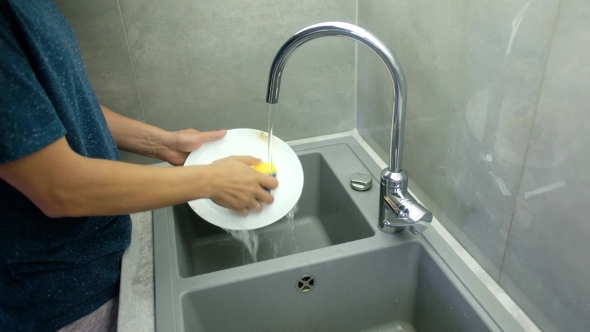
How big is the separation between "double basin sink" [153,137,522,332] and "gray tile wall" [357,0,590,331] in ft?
0.24

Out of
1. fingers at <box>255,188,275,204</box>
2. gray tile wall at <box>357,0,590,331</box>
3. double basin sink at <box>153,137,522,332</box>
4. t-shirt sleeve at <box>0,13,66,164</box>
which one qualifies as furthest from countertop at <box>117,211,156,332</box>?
gray tile wall at <box>357,0,590,331</box>

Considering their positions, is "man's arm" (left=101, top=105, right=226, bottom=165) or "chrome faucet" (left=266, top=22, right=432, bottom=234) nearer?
"chrome faucet" (left=266, top=22, right=432, bottom=234)

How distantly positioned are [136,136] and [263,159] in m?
0.28

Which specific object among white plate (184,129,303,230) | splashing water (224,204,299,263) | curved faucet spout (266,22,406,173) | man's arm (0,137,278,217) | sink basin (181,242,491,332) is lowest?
splashing water (224,204,299,263)

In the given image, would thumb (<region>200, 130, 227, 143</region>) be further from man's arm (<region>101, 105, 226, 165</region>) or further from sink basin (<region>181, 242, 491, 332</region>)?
sink basin (<region>181, 242, 491, 332</region>)

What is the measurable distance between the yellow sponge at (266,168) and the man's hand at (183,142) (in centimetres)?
12

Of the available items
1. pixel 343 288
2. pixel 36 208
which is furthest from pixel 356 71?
pixel 36 208

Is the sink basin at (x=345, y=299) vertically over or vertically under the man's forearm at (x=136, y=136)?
under

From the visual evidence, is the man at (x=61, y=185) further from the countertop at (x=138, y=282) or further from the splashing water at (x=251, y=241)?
the splashing water at (x=251, y=241)

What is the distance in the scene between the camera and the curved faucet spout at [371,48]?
713 millimetres

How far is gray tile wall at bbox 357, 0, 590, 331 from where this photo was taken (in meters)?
0.58

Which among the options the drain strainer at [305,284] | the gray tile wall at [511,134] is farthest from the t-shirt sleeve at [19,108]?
the gray tile wall at [511,134]

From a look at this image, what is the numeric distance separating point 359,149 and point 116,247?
0.66 meters

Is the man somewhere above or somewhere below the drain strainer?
above
